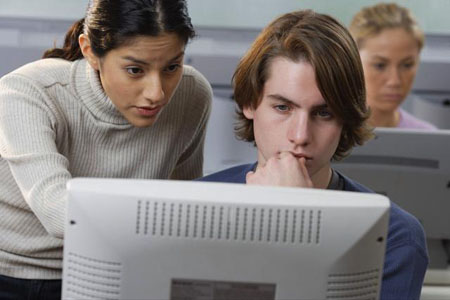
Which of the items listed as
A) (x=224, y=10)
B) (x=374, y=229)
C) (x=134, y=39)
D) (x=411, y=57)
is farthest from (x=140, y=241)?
(x=224, y=10)

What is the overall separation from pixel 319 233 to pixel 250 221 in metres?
0.10

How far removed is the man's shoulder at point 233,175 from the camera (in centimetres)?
196

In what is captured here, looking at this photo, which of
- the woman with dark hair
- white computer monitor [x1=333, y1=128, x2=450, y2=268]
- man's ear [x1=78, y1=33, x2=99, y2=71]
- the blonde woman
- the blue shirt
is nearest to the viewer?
the blue shirt

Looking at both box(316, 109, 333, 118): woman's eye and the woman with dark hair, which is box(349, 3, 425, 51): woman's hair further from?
box(316, 109, 333, 118): woman's eye

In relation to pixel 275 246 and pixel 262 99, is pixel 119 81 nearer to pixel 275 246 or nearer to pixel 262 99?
pixel 262 99

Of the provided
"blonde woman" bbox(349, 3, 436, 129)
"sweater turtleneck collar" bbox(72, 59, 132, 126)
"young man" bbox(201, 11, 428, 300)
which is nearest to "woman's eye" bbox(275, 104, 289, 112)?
"young man" bbox(201, 11, 428, 300)

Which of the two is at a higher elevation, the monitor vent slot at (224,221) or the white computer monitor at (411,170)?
the monitor vent slot at (224,221)

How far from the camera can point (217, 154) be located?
315cm

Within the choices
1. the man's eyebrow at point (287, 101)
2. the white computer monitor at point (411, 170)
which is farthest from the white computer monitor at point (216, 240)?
the white computer monitor at point (411, 170)

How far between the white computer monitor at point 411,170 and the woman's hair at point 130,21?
0.81m

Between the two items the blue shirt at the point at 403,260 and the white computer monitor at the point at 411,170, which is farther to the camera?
the white computer monitor at the point at 411,170

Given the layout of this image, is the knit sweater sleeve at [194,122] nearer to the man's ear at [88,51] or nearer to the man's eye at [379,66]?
the man's ear at [88,51]

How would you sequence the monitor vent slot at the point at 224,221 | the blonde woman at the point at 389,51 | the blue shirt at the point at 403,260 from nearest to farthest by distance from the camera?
1. the monitor vent slot at the point at 224,221
2. the blue shirt at the point at 403,260
3. the blonde woman at the point at 389,51

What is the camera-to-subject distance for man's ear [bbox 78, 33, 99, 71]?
6.08ft
